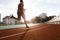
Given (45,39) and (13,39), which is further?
(45,39)

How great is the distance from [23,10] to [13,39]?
3.01m

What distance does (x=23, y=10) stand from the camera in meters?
7.14

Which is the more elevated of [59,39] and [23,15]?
[23,15]

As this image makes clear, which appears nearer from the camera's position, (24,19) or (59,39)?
(59,39)

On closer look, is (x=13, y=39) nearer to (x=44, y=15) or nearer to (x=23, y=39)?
(x=23, y=39)

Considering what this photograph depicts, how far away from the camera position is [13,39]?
169 inches

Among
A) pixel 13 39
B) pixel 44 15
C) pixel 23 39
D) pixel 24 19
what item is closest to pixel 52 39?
pixel 23 39

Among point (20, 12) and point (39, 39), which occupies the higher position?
point (20, 12)

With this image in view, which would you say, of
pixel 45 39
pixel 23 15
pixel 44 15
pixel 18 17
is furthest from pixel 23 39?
pixel 44 15

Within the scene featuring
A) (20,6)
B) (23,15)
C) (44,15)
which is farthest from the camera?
(44,15)

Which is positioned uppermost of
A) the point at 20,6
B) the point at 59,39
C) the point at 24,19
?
the point at 20,6

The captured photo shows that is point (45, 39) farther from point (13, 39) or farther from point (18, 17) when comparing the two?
point (18, 17)

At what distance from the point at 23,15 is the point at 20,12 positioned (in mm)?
558

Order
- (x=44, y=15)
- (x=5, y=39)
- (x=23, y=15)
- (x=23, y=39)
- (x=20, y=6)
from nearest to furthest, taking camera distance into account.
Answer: (x=5, y=39) → (x=23, y=39) → (x=20, y=6) → (x=23, y=15) → (x=44, y=15)
